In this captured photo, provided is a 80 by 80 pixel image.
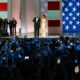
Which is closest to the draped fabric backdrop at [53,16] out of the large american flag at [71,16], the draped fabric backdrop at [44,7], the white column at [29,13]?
the large american flag at [71,16]

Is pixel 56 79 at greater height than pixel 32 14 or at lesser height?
lesser

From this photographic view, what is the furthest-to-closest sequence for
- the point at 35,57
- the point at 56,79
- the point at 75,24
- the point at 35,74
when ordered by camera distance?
A: the point at 75,24, the point at 35,57, the point at 35,74, the point at 56,79

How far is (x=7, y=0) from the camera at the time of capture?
84.4 ft

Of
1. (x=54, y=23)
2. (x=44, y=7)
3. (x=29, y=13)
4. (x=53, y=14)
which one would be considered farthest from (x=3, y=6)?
(x=54, y=23)

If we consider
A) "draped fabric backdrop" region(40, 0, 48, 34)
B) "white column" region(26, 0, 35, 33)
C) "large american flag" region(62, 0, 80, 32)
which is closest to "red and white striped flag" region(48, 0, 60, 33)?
"large american flag" region(62, 0, 80, 32)

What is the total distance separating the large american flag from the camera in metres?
24.3

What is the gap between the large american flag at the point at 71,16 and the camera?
2434 centimetres

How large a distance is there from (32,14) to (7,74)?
21.3 m

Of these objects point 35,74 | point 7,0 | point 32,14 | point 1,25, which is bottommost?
point 35,74

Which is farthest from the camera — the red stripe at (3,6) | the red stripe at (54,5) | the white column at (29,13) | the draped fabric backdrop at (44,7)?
the red stripe at (3,6)

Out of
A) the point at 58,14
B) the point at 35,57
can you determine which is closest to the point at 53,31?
the point at 58,14

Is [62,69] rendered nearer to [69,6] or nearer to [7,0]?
[69,6]

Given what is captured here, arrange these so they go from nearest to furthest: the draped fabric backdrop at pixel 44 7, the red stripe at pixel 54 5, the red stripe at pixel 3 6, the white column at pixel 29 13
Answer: the white column at pixel 29 13 < the red stripe at pixel 54 5 < the draped fabric backdrop at pixel 44 7 < the red stripe at pixel 3 6

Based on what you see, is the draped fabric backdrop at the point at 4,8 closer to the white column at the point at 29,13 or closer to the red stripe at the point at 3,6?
the red stripe at the point at 3,6
